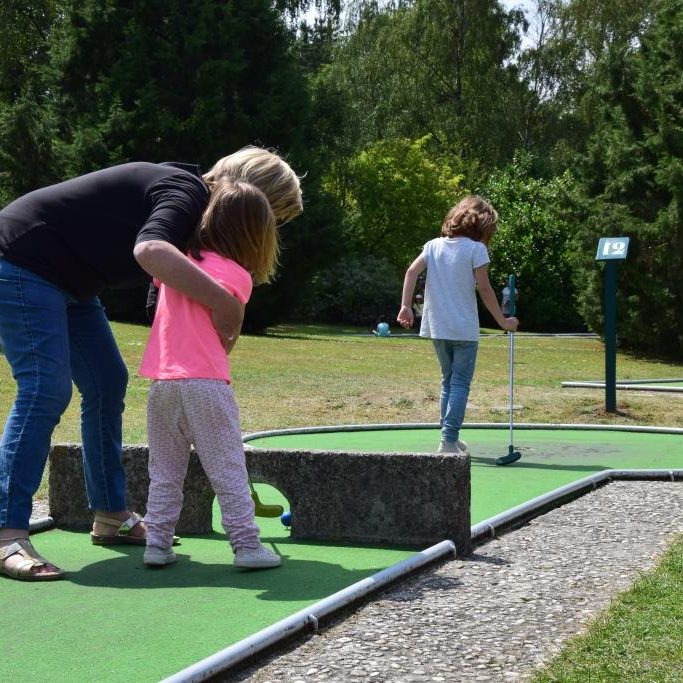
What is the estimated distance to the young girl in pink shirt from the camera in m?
4.34

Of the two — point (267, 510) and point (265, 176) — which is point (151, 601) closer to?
point (267, 510)

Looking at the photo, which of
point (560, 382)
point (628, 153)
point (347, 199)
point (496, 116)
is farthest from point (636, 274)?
point (496, 116)

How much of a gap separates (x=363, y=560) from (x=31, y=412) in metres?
1.43

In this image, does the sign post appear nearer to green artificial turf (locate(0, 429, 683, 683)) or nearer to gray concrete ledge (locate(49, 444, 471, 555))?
green artificial turf (locate(0, 429, 683, 683))

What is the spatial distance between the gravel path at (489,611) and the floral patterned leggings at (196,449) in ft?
2.08

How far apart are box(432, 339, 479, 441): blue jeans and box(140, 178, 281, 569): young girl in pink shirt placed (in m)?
3.35

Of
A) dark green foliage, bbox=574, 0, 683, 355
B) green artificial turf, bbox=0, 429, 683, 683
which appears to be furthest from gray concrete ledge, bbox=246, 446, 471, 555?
dark green foliage, bbox=574, 0, 683, 355

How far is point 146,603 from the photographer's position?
13.3 feet

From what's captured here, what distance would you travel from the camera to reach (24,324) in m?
4.42

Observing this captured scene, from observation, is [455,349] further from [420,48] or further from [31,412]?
[420,48]

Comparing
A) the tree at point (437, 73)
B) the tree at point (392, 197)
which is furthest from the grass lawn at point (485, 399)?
the tree at point (437, 73)

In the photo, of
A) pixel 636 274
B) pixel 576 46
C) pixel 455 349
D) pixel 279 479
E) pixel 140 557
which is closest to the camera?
pixel 140 557

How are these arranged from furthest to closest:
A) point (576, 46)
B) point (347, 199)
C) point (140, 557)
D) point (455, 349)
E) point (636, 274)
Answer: point (576, 46) → point (347, 199) → point (636, 274) → point (455, 349) → point (140, 557)

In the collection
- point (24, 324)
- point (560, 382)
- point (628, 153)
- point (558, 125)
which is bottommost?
point (560, 382)
